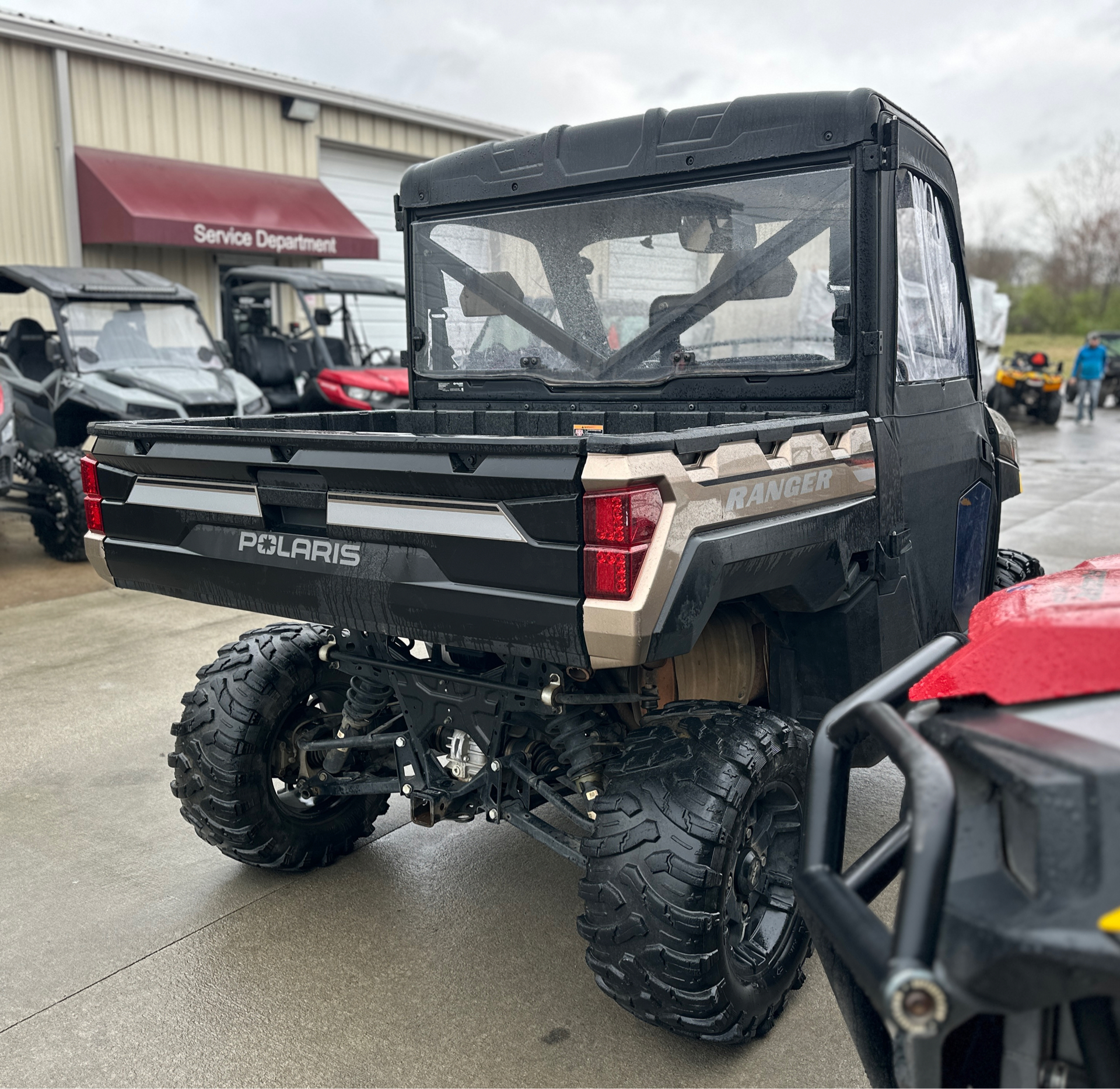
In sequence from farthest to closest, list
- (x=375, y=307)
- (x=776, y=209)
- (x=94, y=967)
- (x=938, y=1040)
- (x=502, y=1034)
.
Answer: (x=375, y=307)
(x=776, y=209)
(x=94, y=967)
(x=502, y=1034)
(x=938, y=1040)

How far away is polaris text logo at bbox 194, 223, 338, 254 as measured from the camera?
1324 cm

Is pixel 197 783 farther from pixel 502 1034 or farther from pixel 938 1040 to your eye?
pixel 938 1040

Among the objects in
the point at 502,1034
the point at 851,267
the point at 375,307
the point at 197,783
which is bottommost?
the point at 502,1034

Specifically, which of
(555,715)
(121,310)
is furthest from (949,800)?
(121,310)

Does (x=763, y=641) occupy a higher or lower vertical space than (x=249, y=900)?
higher

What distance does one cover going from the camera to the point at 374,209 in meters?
17.0

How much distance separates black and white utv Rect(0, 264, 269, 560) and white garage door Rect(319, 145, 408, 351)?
6.03m

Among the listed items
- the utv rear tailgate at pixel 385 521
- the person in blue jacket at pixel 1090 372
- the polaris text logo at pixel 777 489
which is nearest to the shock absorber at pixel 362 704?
the utv rear tailgate at pixel 385 521

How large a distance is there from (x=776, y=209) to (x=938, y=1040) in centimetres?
236

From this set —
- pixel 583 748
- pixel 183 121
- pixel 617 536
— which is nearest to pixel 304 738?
pixel 583 748

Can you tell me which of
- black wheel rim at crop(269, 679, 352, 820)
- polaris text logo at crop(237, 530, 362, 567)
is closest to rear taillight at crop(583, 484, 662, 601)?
polaris text logo at crop(237, 530, 362, 567)

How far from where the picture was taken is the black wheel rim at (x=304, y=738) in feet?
10.8

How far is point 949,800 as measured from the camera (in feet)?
4.64

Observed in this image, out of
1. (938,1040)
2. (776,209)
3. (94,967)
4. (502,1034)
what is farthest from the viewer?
(776,209)
